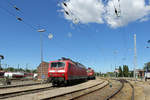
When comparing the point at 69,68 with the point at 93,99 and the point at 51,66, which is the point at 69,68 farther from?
the point at 93,99

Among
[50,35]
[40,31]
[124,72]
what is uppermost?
[40,31]

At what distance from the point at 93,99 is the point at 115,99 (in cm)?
163

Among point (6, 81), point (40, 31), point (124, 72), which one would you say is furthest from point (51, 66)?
point (124, 72)

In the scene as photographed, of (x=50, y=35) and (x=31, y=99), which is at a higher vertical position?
(x=50, y=35)

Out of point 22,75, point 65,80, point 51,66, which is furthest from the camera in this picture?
point 22,75

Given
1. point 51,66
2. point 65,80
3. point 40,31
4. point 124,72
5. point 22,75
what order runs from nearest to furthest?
1. point 65,80
2. point 51,66
3. point 40,31
4. point 22,75
5. point 124,72

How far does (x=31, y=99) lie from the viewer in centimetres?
1033

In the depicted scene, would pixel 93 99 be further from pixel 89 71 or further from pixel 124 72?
pixel 124 72

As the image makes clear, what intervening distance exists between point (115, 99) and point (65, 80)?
866 centimetres

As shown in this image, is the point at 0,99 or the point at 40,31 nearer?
the point at 0,99

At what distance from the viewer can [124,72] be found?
10681 cm

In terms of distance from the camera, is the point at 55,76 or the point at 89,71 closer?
the point at 55,76

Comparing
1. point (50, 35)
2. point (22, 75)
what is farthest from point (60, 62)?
point (22, 75)

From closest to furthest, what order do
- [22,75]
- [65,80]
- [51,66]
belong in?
[65,80], [51,66], [22,75]
